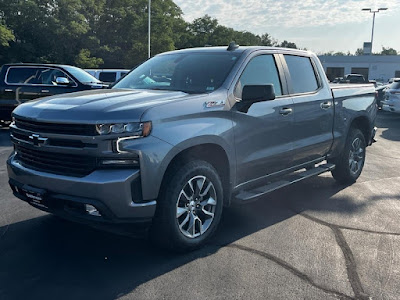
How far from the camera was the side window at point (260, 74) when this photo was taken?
14.7 ft

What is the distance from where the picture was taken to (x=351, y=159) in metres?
6.55

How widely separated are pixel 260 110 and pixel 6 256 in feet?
9.38

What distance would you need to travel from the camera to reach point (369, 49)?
60938 millimetres

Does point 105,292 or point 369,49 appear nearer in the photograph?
point 105,292

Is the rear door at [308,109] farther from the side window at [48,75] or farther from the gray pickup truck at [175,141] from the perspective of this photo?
the side window at [48,75]

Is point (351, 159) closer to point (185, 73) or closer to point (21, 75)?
point (185, 73)

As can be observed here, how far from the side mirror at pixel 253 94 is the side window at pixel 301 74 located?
112cm

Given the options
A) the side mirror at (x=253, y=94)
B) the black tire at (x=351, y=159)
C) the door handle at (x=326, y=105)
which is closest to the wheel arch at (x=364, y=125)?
the black tire at (x=351, y=159)

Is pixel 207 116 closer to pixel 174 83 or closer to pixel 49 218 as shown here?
pixel 174 83

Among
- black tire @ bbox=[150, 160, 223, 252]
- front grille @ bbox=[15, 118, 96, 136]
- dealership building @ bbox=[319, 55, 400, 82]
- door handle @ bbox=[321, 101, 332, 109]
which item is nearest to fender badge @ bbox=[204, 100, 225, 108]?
black tire @ bbox=[150, 160, 223, 252]

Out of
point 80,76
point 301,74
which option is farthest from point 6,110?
point 301,74

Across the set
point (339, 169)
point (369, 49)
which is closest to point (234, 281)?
point (339, 169)

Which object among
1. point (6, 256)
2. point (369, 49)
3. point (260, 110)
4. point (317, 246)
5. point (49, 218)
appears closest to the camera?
point (6, 256)

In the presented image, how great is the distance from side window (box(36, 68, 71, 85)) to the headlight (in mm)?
8696
